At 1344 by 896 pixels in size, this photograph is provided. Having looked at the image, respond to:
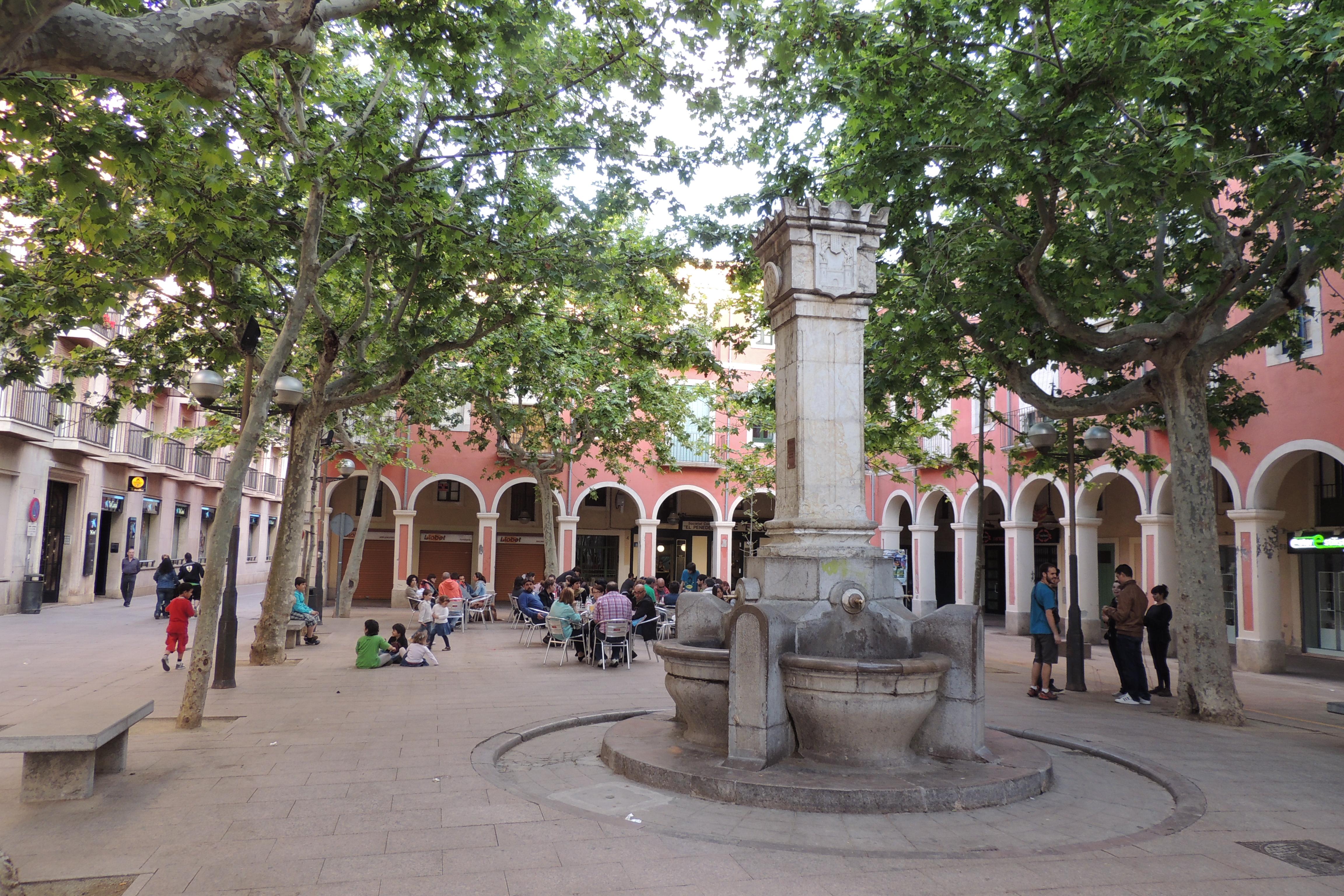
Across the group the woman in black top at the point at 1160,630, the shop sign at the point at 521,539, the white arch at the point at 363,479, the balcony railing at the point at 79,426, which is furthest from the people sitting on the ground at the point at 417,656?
the shop sign at the point at 521,539

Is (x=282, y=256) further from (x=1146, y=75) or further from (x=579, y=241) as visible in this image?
(x=1146, y=75)

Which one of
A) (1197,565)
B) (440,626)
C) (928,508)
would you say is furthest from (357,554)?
(1197,565)

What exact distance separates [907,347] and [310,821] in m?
8.78

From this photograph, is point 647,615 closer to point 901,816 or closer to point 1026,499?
point 901,816

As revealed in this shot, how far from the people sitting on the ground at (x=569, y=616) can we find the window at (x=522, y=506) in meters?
16.3

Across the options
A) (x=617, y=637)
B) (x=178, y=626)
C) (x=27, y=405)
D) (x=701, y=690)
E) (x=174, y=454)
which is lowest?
(x=617, y=637)

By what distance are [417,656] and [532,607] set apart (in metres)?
4.55

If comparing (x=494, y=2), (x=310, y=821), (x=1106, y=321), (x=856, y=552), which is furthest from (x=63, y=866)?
(x=1106, y=321)

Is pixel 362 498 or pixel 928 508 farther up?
pixel 362 498

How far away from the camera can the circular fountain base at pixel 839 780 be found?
5.92 meters

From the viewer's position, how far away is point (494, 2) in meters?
7.59

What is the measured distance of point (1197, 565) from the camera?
10.2 meters

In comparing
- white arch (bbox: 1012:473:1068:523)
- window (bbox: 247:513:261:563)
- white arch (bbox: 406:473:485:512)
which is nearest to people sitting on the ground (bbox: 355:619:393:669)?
white arch (bbox: 406:473:485:512)

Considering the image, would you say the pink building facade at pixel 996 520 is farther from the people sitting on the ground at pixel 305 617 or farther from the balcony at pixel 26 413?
the people sitting on the ground at pixel 305 617
